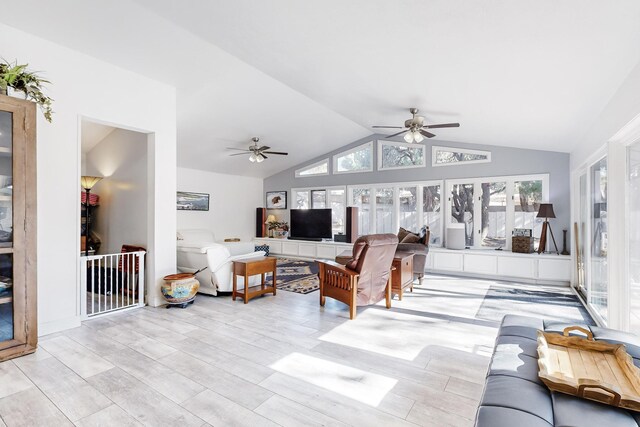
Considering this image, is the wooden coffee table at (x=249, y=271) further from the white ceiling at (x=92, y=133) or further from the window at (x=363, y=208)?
the window at (x=363, y=208)

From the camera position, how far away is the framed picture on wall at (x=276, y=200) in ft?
31.9

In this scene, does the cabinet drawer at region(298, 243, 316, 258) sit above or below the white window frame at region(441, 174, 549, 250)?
below

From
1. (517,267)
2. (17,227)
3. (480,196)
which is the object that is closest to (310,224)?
(480,196)

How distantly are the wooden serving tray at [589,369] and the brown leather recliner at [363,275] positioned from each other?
2057 millimetres

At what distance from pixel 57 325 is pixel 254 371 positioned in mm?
2388

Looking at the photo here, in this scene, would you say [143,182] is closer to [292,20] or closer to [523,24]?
[292,20]

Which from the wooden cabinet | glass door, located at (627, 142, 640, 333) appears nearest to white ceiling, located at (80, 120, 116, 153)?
the wooden cabinet

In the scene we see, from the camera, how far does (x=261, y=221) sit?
31.3ft

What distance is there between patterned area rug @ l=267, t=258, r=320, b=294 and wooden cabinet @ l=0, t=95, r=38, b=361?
321cm

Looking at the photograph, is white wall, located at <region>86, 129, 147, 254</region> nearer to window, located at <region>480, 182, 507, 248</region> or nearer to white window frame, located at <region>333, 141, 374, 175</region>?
white window frame, located at <region>333, 141, 374, 175</region>

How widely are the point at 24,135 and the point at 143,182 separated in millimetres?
2151

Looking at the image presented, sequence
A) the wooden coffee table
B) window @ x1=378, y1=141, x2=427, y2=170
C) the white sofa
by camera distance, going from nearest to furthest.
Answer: the wooden coffee table
the white sofa
window @ x1=378, y1=141, x2=427, y2=170

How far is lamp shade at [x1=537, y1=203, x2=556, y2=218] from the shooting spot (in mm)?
5590

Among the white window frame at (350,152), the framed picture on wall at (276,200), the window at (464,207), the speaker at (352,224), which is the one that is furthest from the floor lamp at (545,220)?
the framed picture on wall at (276,200)
